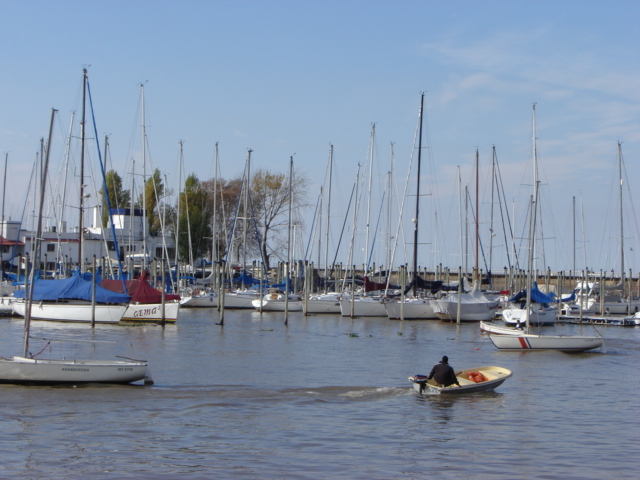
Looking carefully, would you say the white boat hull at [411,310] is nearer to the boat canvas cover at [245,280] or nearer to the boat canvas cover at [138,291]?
the boat canvas cover at [138,291]

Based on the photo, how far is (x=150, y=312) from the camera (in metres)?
51.4

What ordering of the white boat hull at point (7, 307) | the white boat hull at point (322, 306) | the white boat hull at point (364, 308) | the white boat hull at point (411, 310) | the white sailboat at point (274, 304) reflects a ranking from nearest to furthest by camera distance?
1. the white boat hull at point (7, 307)
2. the white boat hull at point (411, 310)
3. the white boat hull at point (364, 308)
4. the white boat hull at point (322, 306)
5. the white sailboat at point (274, 304)

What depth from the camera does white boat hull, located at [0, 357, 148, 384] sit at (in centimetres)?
2452

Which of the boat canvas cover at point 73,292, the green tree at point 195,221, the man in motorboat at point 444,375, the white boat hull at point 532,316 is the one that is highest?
the green tree at point 195,221

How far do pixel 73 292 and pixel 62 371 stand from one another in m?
25.6

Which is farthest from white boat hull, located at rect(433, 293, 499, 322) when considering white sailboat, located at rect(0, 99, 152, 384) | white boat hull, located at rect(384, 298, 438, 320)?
white sailboat, located at rect(0, 99, 152, 384)

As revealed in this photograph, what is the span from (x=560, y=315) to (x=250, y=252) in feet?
142

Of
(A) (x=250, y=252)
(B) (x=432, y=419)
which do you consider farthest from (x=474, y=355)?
(A) (x=250, y=252)

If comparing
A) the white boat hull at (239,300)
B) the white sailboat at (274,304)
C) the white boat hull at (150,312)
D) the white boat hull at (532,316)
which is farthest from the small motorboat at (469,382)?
the white boat hull at (239,300)

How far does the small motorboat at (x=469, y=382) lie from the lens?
26062mm

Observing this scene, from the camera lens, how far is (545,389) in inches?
1153

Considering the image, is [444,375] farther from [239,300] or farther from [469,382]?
[239,300]

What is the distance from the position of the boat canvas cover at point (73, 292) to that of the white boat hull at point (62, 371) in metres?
23.7

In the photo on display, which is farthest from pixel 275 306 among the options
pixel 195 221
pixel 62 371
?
pixel 62 371
